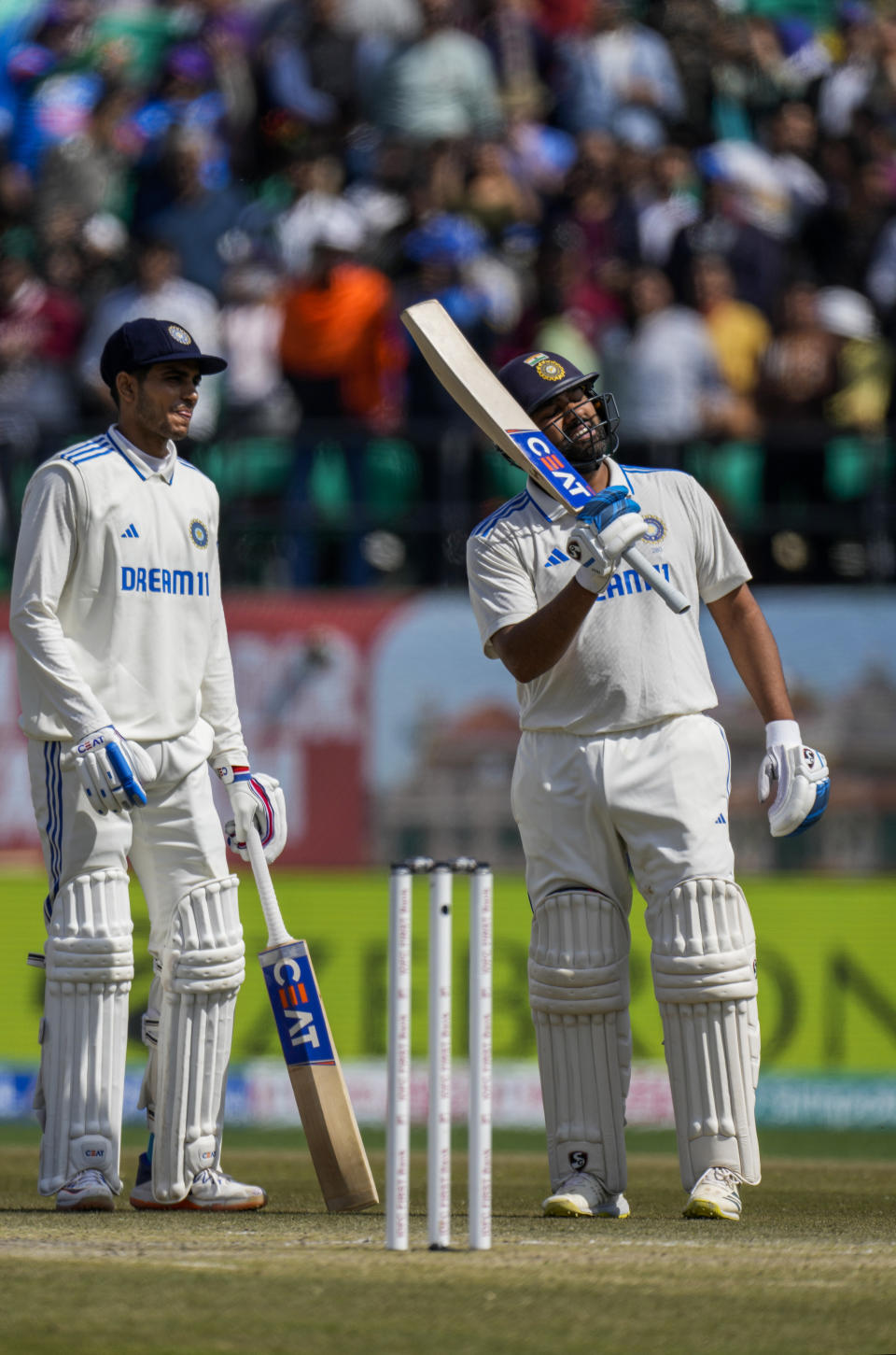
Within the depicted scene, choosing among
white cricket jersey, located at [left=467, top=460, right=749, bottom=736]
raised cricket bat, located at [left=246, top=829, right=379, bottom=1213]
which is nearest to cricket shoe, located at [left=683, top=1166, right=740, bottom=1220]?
raised cricket bat, located at [left=246, top=829, right=379, bottom=1213]

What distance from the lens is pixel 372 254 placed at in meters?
12.0

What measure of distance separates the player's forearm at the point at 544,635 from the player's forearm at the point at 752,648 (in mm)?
575

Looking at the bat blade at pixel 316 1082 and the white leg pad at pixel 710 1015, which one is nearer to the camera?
the white leg pad at pixel 710 1015

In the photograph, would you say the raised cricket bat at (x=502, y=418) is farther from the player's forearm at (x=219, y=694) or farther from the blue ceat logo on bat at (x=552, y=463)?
the player's forearm at (x=219, y=694)

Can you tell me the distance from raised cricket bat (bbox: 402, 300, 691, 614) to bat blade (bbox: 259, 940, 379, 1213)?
4.20 ft

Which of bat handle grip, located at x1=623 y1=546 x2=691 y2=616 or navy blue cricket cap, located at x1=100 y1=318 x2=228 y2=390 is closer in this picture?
bat handle grip, located at x1=623 y1=546 x2=691 y2=616

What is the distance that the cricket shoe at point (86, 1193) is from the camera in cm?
525

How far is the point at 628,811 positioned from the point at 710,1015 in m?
0.52

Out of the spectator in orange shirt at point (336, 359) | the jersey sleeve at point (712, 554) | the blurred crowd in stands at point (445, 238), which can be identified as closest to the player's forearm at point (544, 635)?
the jersey sleeve at point (712, 554)

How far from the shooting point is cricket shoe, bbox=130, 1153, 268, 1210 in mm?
5395

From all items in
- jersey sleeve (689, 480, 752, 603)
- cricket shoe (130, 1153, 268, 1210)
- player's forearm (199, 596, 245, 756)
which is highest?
jersey sleeve (689, 480, 752, 603)

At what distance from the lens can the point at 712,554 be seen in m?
5.45

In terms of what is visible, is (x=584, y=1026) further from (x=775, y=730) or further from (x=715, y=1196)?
(x=775, y=730)

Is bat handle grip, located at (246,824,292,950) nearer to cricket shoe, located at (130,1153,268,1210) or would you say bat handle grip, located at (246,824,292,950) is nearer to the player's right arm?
cricket shoe, located at (130,1153,268,1210)
